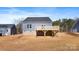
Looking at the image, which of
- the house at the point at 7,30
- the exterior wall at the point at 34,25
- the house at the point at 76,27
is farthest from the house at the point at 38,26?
the house at the point at 76,27

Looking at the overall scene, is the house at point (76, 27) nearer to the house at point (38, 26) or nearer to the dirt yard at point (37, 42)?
the dirt yard at point (37, 42)

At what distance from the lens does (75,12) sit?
6.33ft

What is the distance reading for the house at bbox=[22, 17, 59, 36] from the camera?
6.26ft

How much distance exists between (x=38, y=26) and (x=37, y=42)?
184mm

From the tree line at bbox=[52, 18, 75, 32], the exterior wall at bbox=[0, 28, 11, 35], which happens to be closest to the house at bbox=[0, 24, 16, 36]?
the exterior wall at bbox=[0, 28, 11, 35]

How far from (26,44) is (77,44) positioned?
588 mm

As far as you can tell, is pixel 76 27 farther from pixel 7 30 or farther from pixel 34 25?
pixel 7 30

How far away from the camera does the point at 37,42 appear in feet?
6.28

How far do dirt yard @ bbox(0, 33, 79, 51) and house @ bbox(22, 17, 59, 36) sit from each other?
51 mm

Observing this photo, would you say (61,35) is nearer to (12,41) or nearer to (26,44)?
(26,44)

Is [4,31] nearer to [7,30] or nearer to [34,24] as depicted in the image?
[7,30]

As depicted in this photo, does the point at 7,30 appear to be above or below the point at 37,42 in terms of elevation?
above

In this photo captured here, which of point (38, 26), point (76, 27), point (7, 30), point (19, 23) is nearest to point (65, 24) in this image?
point (76, 27)
